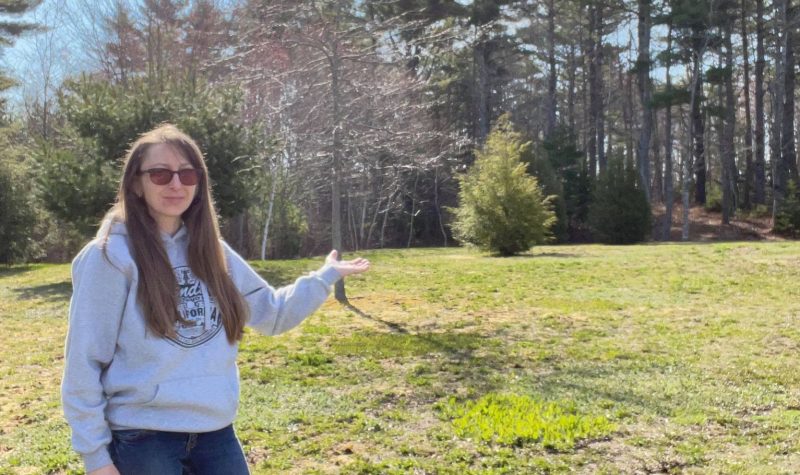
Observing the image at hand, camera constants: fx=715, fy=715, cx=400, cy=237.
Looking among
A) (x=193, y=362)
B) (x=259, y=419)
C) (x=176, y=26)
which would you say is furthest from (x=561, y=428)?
(x=176, y=26)

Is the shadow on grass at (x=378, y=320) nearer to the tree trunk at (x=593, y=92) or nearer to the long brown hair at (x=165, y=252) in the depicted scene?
the long brown hair at (x=165, y=252)

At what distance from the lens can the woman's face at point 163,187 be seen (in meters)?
1.96

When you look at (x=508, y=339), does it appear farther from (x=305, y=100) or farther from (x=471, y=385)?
(x=305, y=100)

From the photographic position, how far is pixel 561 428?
4.21 meters

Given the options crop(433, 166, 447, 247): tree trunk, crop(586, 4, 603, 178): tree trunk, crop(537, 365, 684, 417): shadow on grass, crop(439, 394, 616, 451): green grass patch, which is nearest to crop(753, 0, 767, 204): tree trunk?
crop(586, 4, 603, 178): tree trunk

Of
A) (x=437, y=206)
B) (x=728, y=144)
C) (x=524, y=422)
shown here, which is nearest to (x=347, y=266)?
(x=524, y=422)

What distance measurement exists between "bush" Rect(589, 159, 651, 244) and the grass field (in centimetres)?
1171

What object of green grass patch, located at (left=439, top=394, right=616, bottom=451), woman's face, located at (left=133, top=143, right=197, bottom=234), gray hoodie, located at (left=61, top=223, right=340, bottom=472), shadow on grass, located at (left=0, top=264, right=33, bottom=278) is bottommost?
green grass patch, located at (left=439, top=394, right=616, bottom=451)

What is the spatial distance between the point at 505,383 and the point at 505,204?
1232 cm

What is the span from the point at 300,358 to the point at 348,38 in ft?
15.5

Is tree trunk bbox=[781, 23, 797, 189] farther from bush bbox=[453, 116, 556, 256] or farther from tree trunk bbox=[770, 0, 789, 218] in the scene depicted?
bush bbox=[453, 116, 556, 256]

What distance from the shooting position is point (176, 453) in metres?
1.84

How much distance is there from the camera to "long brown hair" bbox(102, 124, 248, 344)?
71.5 inches

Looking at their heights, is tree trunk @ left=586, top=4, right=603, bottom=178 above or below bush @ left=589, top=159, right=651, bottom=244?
above
